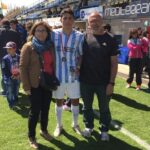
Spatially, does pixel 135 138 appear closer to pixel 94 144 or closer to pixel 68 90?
pixel 94 144

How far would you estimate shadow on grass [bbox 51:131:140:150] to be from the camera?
5.64 meters

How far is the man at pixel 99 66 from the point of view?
18.1ft

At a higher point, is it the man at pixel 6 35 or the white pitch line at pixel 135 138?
the man at pixel 6 35

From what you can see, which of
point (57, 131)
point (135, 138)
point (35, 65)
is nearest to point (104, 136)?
point (135, 138)

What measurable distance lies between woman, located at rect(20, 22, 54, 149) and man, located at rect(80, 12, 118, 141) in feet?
1.73

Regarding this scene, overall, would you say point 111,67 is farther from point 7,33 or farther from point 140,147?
point 7,33

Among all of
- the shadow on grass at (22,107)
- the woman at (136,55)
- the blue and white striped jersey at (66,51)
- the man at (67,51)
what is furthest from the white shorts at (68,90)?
the woman at (136,55)

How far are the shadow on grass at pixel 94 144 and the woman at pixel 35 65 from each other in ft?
1.41

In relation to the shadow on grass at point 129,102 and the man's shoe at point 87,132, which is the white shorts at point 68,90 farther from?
the shadow on grass at point 129,102

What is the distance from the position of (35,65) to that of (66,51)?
1.77ft

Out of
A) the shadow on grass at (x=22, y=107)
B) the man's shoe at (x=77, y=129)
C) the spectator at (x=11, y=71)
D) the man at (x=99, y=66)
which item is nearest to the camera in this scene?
the man at (x=99, y=66)

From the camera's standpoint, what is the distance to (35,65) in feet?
17.7

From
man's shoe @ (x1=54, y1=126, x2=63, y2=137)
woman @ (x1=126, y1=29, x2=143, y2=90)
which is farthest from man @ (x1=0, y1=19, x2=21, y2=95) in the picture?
man's shoe @ (x1=54, y1=126, x2=63, y2=137)

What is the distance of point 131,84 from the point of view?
36.3 feet
